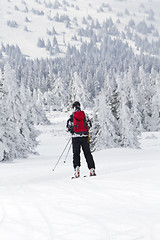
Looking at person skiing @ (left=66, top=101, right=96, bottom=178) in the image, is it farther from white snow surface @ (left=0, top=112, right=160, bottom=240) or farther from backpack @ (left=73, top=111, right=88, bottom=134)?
white snow surface @ (left=0, top=112, right=160, bottom=240)

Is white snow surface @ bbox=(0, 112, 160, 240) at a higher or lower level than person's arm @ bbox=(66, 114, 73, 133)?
lower

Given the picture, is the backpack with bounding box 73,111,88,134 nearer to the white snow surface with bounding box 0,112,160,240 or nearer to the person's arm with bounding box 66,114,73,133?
the person's arm with bounding box 66,114,73,133

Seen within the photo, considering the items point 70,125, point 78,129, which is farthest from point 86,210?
point 70,125

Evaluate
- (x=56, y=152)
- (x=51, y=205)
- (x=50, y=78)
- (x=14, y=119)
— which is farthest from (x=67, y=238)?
(x=50, y=78)

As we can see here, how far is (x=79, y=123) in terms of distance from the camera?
848 cm

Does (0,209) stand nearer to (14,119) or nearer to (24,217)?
A: (24,217)

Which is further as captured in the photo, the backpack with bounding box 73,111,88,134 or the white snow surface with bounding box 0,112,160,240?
the backpack with bounding box 73,111,88,134

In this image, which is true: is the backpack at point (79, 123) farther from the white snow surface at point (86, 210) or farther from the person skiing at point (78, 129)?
the white snow surface at point (86, 210)

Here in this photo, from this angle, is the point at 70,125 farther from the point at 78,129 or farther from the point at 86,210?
the point at 86,210

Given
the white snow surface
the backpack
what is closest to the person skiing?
the backpack

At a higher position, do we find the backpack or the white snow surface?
the backpack

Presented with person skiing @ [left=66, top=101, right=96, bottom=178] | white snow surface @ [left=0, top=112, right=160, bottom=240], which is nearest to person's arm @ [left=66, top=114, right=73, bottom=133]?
person skiing @ [left=66, top=101, right=96, bottom=178]

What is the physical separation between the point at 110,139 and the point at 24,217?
2429 centimetres

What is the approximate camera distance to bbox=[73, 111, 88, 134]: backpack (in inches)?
332
